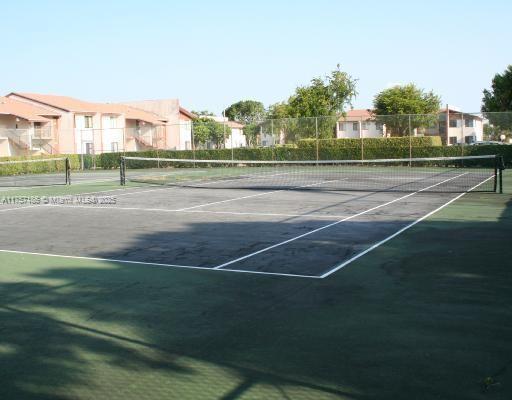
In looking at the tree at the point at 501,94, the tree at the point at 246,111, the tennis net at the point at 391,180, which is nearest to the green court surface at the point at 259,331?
the tennis net at the point at 391,180

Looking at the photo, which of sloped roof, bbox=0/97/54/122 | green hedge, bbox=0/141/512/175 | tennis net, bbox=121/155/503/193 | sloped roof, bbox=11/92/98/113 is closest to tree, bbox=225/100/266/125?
sloped roof, bbox=11/92/98/113

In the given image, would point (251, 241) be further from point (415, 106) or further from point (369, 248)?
point (415, 106)

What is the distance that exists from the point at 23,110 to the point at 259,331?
185ft

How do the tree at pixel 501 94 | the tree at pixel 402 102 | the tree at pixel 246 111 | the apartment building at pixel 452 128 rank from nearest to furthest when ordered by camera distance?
the apartment building at pixel 452 128 → the tree at pixel 501 94 → the tree at pixel 402 102 → the tree at pixel 246 111

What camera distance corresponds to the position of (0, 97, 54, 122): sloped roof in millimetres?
54328

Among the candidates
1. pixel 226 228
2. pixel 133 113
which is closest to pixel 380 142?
pixel 226 228

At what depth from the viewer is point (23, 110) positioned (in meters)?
57.3

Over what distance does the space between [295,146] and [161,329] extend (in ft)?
120

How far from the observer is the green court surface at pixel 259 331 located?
4840mm

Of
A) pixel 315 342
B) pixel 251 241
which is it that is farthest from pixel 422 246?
pixel 315 342

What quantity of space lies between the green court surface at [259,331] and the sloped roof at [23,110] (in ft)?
158

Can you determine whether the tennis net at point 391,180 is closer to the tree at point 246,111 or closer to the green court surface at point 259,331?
the green court surface at point 259,331

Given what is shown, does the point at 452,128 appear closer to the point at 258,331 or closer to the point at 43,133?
the point at 43,133

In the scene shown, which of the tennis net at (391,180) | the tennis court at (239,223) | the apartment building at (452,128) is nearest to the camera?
the tennis court at (239,223)
